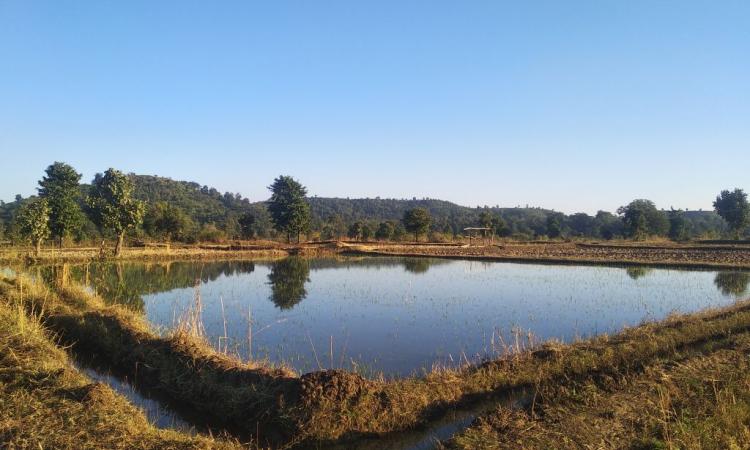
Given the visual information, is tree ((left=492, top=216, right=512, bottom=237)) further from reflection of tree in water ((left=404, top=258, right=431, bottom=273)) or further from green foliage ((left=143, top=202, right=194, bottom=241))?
green foliage ((left=143, top=202, right=194, bottom=241))

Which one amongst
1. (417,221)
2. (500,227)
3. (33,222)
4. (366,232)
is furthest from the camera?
(500,227)

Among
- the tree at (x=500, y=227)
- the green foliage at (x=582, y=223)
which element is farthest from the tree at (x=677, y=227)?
the tree at (x=500, y=227)

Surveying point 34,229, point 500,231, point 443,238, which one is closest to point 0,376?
point 34,229

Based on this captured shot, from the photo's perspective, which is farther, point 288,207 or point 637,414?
point 288,207

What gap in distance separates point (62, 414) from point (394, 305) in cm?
1180

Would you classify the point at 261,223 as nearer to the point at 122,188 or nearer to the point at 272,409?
the point at 122,188

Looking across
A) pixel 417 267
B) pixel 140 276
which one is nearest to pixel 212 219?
pixel 417 267

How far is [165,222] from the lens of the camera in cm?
4475

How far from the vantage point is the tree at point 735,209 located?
61.8 meters

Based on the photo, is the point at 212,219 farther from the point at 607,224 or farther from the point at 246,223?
the point at 607,224

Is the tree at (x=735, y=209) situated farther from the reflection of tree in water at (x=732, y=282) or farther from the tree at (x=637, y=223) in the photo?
the reflection of tree in water at (x=732, y=282)

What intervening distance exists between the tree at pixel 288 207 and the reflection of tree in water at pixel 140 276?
1659 centimetres

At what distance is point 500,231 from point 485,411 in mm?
66561

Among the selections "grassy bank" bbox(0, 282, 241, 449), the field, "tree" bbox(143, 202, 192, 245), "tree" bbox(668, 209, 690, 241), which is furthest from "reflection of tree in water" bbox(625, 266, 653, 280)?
"tree" bbox(668, 209, 690, 241)
